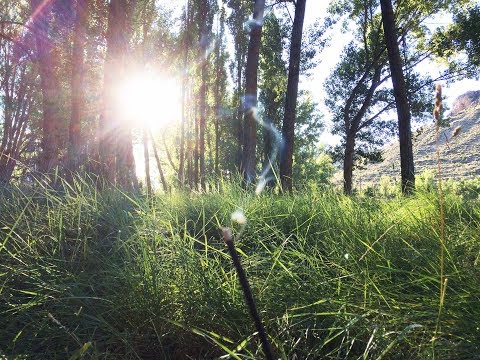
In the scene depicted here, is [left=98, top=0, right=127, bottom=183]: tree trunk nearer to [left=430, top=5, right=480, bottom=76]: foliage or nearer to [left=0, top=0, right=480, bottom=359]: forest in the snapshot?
[left=0, top=0, right=480, bottom=359]: forest

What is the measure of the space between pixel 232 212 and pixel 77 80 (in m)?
10.1

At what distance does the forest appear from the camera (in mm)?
1592

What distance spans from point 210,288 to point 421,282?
3.29 ft

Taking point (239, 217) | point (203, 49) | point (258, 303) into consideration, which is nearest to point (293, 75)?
point (239, 217)

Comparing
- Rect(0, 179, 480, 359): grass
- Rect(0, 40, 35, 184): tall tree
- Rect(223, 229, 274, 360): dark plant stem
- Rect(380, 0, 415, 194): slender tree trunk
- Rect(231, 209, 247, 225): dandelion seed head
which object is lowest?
Rect(0, 179, 480, 359): grass

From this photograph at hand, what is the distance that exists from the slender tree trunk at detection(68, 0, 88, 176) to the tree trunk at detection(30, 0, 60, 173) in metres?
0.50

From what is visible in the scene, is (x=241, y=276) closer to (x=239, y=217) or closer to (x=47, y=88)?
(x=239, y=217)

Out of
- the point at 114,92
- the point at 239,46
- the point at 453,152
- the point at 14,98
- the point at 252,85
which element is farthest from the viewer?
the point at 239,46

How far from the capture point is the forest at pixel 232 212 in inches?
62.7

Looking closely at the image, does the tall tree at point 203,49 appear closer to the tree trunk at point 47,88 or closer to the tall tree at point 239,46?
the tall tree at point 239,46

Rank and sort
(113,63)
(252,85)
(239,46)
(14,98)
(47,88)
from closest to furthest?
(113,63), (47,88), (252,85), (14,98), (239,46)

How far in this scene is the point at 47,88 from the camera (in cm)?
991

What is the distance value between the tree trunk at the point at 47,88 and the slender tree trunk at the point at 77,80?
0.50 metres

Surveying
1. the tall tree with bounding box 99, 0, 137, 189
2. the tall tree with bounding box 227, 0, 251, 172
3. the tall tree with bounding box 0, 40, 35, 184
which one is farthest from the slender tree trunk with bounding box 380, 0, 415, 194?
the tall tree with bounding box 0, 40, 35, 184
